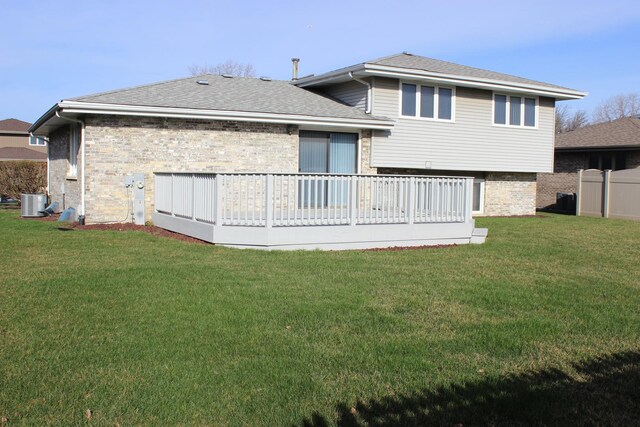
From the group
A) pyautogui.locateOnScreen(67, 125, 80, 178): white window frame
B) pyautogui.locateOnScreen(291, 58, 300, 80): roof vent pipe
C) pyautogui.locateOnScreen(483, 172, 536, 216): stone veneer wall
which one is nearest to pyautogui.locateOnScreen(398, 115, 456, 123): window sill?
pyautogui.locateOnScreen(483, 172, 536, 216): stone veneer wall

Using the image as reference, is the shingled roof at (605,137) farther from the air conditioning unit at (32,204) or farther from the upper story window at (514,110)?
the air conditioning unit at (32,204)

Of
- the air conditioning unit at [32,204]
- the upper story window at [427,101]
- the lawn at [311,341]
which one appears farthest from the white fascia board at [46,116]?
the upper story window at [427,101]

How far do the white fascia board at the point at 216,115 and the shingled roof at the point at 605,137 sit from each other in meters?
13.4

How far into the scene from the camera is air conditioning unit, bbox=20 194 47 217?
18.0 metres

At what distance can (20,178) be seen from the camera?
79.0ft

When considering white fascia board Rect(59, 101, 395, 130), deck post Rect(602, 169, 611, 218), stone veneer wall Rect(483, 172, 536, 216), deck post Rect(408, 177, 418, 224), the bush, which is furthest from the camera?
the bush

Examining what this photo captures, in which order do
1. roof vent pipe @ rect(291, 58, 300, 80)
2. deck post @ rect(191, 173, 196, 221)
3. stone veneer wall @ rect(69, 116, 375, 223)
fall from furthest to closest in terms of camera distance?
roof vent pipe @ rect(291, 58, 300, 80) < stone veneer wall @ rect(69, 116, 375, 223) < deck post @ rect(191, 173, 196, 221)

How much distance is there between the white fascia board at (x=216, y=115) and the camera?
14.2m

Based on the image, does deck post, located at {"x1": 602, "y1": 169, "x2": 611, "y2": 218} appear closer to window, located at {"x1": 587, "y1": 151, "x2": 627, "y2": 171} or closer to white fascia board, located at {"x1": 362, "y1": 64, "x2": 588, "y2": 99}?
white fascia board, located at {"x1": 362, "y1": 64, "x2": 588, "y2": 99}

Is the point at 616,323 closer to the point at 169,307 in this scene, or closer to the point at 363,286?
the point at 363,286

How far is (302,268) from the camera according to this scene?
9789 mm

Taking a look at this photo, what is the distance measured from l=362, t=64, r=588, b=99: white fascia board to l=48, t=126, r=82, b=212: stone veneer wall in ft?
28.0

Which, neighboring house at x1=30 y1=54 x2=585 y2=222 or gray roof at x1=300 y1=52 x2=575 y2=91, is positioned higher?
gray roof at x1=300 y1=52 x2=575 y2=91

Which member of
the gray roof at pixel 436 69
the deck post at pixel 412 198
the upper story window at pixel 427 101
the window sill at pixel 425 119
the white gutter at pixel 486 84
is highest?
the gray roof at pixel 436 69
